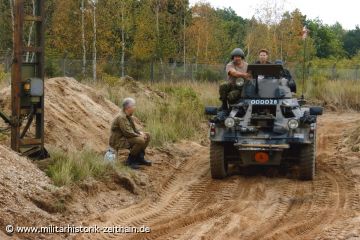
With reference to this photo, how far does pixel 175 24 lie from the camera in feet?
138

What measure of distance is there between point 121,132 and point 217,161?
1568mm

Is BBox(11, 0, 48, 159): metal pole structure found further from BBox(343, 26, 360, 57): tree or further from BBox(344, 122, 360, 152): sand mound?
BBox(343, 26, 360, 57): tree

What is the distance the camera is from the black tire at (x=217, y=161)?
10.6 metres

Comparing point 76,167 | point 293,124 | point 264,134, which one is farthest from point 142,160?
point 293,124

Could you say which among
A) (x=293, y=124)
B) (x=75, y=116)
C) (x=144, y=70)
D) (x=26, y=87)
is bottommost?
(x=75, y=116)

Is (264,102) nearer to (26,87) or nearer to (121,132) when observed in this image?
(121,132)

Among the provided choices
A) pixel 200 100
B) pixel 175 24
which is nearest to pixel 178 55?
pixel 175 24

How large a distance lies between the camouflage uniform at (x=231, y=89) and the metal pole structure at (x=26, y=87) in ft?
11.1

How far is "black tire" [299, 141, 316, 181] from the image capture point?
10406mm

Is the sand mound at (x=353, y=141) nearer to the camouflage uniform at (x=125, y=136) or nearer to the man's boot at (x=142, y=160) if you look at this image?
the man's boot at (x=142, y=160)

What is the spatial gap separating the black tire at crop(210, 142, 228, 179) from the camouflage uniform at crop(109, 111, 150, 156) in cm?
108

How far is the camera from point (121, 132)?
10.7 metres

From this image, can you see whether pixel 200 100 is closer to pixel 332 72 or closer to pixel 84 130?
pixel 84 130

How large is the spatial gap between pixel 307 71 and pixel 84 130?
1943cm
